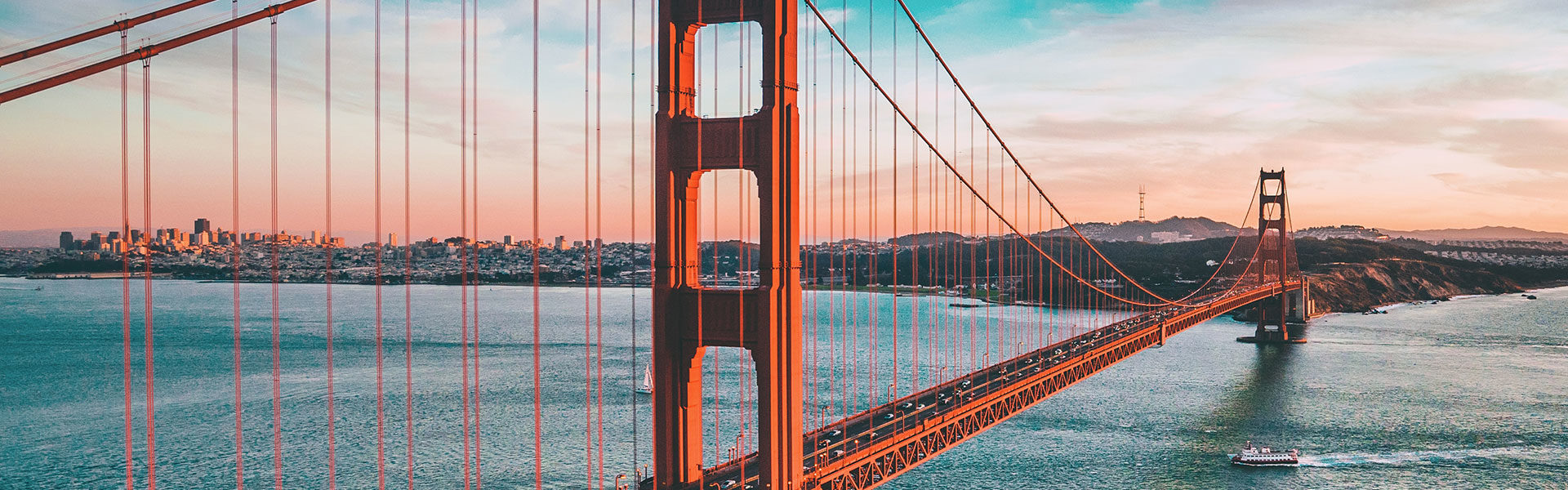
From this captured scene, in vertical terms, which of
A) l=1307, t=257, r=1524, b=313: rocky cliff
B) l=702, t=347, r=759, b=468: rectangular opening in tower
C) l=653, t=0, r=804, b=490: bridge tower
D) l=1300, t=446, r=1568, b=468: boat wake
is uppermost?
l=653, t=0, r=804, b=490: bridge tower

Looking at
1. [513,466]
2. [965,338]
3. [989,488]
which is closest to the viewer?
[989,488]

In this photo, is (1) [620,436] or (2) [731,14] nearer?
(2) [731,14]

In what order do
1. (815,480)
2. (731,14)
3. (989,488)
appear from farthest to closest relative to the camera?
(989,488), (815,480), (731,14)

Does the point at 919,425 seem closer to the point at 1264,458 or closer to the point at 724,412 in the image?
the point at 1264,458

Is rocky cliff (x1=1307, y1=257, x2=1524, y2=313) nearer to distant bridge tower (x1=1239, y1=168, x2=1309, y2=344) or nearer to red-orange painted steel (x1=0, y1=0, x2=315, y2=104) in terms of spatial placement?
distant bridge tower (x1=1239, y1=168, x2=1309, y2=344)

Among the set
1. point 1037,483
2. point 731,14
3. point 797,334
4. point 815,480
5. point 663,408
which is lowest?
point 1037,483

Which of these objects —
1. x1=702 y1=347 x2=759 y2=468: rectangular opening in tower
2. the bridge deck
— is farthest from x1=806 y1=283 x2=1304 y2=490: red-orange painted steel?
x1=702 y1=347 x2=759 y2=468: rectangular opening in tower

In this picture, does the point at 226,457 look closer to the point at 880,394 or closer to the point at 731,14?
the point at 880,394

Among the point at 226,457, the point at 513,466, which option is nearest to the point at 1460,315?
the point at 513,466
